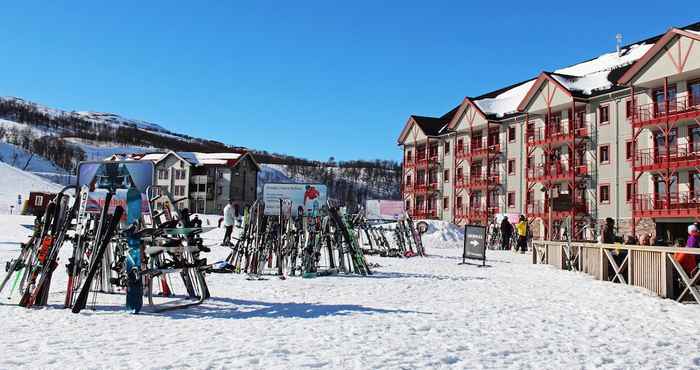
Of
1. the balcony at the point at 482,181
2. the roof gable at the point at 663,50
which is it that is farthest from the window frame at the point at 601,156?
the balcony at the point at 482,181

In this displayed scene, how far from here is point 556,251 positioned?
65.0 ft

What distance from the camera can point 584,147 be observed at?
1528 inches

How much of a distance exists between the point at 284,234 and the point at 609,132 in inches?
1101

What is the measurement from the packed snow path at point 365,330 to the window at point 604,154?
87.9 ft

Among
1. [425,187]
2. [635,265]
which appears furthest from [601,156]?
[635,265]

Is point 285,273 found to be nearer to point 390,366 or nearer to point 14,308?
point 14,308

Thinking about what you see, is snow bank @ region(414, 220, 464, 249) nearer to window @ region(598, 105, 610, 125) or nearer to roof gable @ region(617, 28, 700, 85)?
window @ region(598, 105, 610, 125)

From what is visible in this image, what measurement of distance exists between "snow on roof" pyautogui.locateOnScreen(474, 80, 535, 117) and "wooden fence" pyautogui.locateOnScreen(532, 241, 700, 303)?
2923 cm

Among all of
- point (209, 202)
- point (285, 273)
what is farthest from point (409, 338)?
point (209, 202)

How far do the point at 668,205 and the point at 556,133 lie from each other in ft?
34.0

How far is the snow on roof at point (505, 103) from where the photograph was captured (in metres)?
46.9

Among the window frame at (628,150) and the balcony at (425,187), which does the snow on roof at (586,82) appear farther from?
the balcony at (425,187)

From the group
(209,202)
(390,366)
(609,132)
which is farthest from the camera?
(209,202)

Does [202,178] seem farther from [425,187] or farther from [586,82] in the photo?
[586,82]
